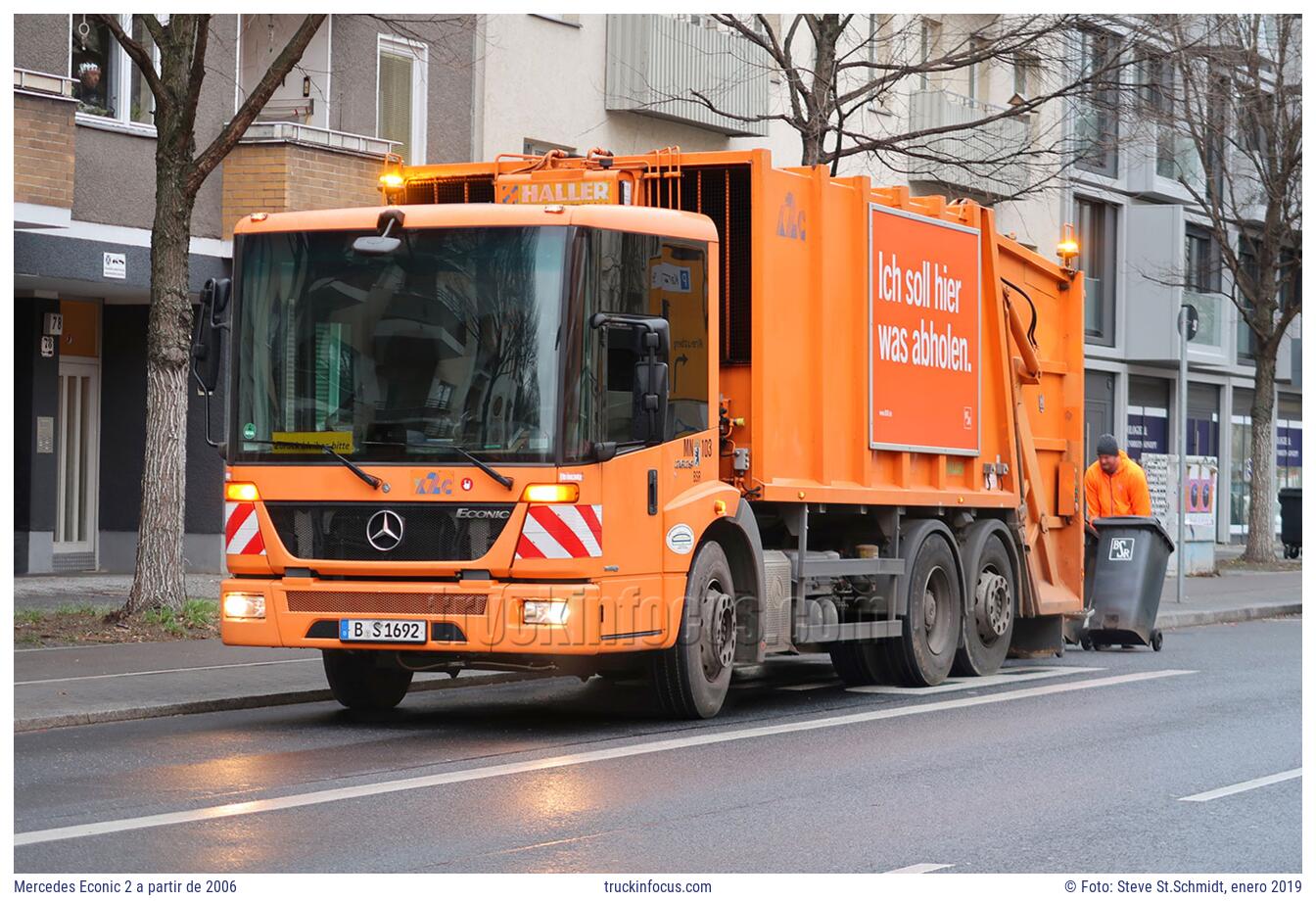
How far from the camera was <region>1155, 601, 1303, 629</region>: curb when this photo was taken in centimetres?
2167

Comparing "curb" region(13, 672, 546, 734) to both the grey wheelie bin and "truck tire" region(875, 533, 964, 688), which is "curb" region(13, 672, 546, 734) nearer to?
"truck tire" region(875, 533, 964, 688)

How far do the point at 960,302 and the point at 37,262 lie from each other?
33.4ft

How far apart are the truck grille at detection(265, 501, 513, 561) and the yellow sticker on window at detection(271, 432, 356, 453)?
287mm

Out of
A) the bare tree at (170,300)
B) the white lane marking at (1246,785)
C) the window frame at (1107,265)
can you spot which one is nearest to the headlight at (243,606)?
the white lane marking at (1246,785)

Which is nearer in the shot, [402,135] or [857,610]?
[857,610]

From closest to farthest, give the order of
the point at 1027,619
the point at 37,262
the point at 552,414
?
the point at 552,414 < the point at 1027,619 < the point at 37,262

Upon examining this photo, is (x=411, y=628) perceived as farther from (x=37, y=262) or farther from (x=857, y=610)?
(x=37, y=262)

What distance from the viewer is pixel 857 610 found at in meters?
13.5

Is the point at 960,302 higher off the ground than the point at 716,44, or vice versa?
the point at 716,44

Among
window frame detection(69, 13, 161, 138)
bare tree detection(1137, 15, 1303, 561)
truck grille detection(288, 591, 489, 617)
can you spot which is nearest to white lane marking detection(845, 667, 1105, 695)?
truck grille detection(288, 591, 489, 617)

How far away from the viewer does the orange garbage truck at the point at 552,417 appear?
1085 centimetres

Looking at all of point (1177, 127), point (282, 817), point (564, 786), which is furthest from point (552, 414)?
point (1177, 127)

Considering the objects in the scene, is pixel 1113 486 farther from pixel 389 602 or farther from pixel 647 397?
pixel 389 602

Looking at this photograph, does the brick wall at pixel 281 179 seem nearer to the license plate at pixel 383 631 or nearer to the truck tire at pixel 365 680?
the truck tire at pixel 365 680
